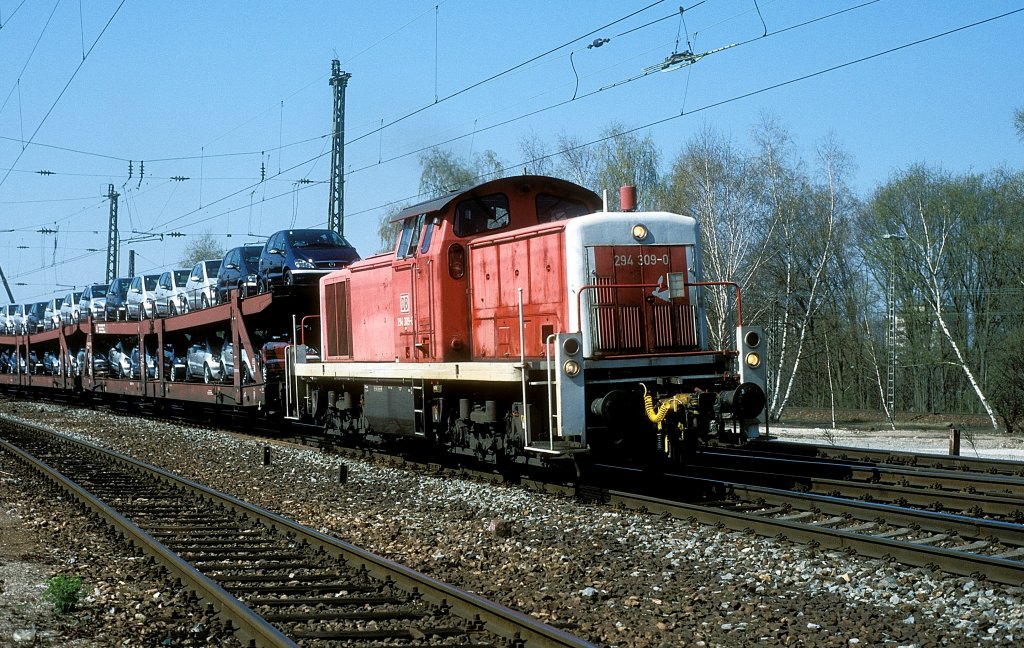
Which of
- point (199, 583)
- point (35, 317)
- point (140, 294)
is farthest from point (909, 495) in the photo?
point (35, 317)

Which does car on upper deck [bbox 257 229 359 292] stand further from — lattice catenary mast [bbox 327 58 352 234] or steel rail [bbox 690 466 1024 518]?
steel rail [bbox 690 466 1024 518]

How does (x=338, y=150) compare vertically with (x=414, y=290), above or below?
above

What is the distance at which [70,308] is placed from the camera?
32.6 meters

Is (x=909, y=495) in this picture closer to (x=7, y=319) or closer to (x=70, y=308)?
(x=70, y=308)

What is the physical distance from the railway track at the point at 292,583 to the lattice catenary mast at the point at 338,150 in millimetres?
12781

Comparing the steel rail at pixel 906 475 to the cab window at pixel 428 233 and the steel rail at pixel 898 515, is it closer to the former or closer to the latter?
the steel rail at pixel 898 515

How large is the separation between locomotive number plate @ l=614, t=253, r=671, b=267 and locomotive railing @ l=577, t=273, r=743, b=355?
0.81 feet

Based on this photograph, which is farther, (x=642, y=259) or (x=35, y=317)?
(x=35, y=317)

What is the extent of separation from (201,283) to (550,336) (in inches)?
625

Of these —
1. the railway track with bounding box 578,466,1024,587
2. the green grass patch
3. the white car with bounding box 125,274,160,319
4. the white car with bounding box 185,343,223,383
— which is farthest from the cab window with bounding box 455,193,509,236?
the white car with bounding box 125,274,160,319

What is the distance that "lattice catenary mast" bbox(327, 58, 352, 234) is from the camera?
2322 centimetres

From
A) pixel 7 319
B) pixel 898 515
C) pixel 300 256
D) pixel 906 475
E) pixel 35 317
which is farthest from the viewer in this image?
pixel 7 319

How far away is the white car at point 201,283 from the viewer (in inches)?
875

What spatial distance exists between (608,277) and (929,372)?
107ft
